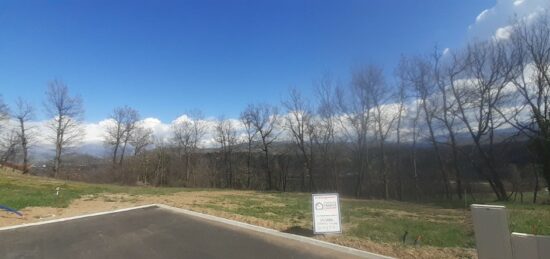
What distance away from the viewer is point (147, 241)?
938cm

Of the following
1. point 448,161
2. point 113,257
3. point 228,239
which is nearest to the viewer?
point 113,257

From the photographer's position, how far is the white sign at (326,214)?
9.79m

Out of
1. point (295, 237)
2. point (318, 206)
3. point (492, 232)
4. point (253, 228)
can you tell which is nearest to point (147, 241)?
point (253, 228)

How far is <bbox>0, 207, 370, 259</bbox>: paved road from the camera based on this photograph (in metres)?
A: 8.20

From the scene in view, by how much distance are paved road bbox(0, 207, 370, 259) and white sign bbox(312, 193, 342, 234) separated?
900 millimetres

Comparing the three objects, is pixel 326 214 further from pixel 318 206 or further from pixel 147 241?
pixel 147 241

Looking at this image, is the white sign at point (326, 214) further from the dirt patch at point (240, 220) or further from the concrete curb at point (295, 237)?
the concrete curb at point (295, 237)

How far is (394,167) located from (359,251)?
3792 cm

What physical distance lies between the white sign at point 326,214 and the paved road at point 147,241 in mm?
900

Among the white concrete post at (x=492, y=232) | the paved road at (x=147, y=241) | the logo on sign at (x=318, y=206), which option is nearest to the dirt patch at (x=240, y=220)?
the logo on sign at (x=318, y=206)

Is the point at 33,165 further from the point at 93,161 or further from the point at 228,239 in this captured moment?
the point at 228,239

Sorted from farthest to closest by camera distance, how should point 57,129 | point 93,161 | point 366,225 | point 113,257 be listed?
point 93,161, point 57,129, point 366,225, point 113,257

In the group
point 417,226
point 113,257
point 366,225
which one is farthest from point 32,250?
point 417,226

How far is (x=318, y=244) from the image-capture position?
8.91 meters
